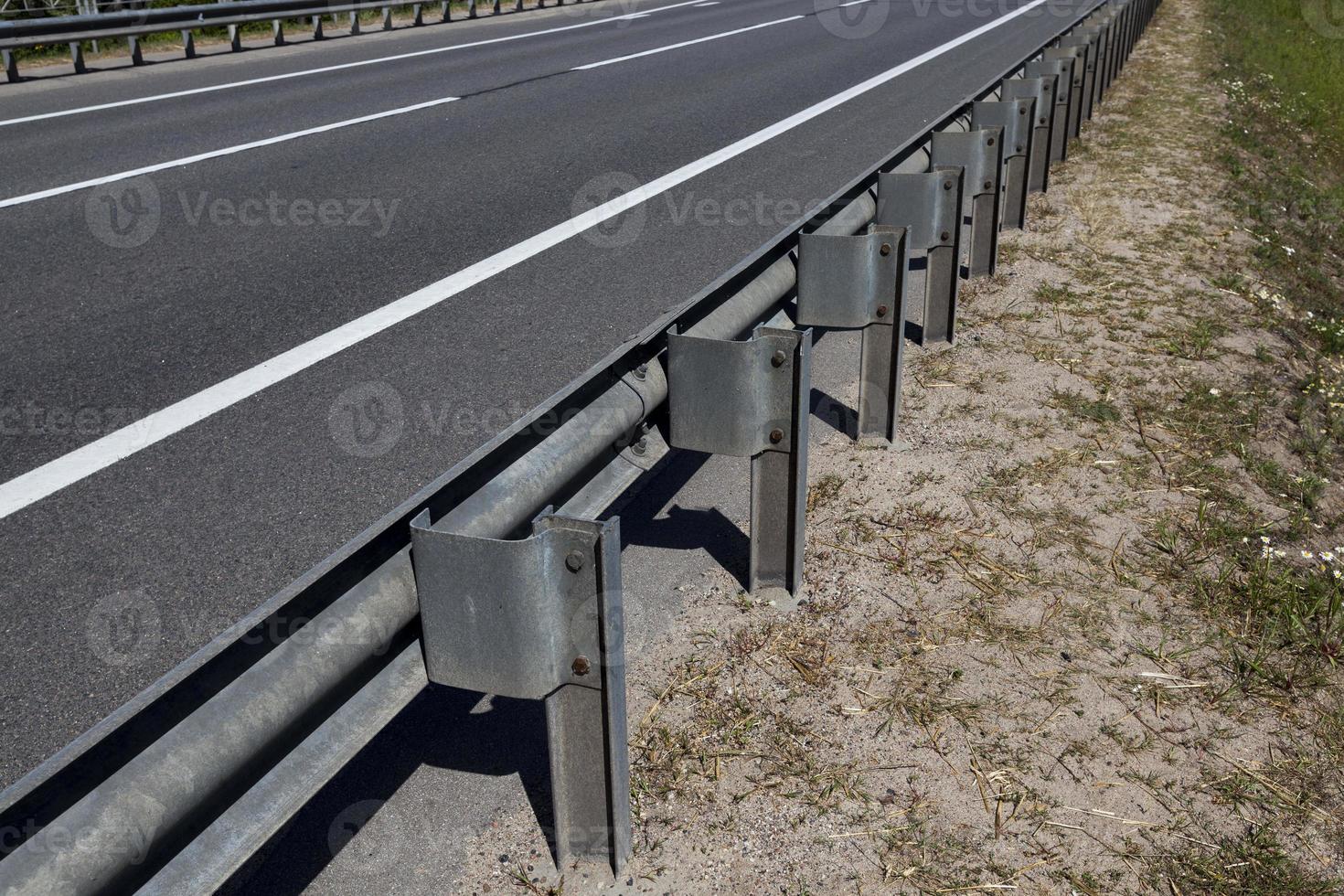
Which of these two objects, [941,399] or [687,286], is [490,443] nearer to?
[941,399]

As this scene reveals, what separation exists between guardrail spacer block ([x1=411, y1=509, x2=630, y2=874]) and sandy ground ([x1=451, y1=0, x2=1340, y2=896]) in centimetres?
58

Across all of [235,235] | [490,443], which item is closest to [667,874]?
[490,443]

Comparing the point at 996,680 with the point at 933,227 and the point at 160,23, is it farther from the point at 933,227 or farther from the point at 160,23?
the point at 160,23

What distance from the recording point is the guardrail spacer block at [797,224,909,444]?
389 centimetres

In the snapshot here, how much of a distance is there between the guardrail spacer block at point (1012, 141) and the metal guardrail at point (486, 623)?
2663 millimetres

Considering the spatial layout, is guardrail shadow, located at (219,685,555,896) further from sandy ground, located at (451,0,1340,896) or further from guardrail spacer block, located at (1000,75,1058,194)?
guardrail spacer block, located at (1000,75,1058,194)

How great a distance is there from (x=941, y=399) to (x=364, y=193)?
552cm

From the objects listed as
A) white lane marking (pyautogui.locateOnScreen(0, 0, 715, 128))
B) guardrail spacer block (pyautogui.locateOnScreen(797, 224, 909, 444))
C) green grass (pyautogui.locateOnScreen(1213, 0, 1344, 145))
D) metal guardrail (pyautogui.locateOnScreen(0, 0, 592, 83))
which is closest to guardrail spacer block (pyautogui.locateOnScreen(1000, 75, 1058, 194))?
guardrail spacer block (pyautogui.locateOnScreen(797, 224, 909, 444))

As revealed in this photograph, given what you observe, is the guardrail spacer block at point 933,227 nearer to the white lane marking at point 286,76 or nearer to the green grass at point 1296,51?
the white lane marking at point 286,76

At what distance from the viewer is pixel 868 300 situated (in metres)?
3.98

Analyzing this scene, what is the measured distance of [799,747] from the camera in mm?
2867

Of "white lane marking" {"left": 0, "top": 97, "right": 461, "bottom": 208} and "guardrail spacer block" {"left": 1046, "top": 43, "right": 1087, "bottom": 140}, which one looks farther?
"guardrail spacer block" {"left": 1046, "top": 43, "right": 1087, "bottom": 140}

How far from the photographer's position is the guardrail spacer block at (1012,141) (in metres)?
6.41

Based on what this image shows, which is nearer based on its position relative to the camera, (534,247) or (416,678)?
(416,678)
